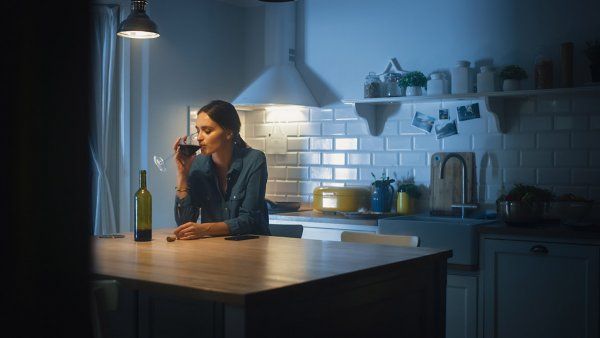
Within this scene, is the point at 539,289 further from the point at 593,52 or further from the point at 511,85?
the point at 593,52

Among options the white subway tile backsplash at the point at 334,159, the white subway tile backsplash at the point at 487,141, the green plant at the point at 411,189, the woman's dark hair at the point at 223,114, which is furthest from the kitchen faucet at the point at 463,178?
the woman's dark hair at the point at 223,114

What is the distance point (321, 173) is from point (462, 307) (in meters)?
1.76

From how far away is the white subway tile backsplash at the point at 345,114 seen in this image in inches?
204

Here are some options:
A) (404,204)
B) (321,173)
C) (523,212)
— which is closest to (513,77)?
(523,212)

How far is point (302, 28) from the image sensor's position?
5.50 meters

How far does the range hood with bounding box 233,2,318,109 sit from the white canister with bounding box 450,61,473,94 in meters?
1.18

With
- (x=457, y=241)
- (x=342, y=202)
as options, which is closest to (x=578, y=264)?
(x=457, y=241)

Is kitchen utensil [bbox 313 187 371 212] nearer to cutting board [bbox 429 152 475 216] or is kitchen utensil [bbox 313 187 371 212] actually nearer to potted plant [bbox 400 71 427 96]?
cutting board [bbox 429 152 475 216]

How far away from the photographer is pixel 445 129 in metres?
4.70

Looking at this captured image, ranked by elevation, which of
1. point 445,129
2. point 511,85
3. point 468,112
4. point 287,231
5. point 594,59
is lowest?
point 287,231

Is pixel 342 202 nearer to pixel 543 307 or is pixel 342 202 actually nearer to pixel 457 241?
pixel 457 241

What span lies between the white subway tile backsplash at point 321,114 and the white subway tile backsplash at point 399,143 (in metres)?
0.55

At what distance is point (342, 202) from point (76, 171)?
4491mm

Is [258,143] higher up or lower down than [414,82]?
Result: lower down
